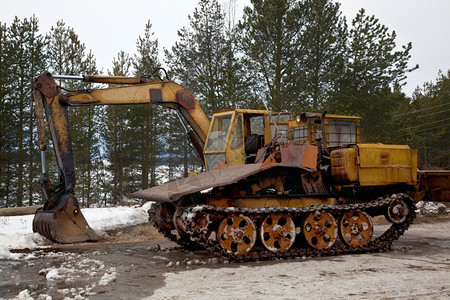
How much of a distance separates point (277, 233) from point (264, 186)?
995mm

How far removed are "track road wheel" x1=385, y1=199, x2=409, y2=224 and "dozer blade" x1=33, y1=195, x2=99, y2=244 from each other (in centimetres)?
696

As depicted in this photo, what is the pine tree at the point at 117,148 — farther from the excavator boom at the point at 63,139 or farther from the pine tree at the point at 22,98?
the excavator boom at the point at 63,139

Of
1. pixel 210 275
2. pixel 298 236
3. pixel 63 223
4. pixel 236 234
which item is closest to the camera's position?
pixel 210 275

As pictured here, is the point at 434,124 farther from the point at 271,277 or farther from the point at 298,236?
the point at 271,277

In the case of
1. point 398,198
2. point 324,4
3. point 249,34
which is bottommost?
point 398,198

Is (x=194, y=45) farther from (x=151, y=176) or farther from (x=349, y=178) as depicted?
(x=349, y=178)

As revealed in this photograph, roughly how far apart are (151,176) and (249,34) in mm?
12701

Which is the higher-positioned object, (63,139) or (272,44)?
(272,44)

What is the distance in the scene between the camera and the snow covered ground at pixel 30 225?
10.7 meters

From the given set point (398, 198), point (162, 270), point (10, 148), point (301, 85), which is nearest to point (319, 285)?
point (162, 270)

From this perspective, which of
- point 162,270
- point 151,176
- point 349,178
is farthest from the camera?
point 151,176

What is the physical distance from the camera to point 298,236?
9.36m

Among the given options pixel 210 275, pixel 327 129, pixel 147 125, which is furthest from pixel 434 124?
pixel 210 275

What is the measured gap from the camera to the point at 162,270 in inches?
303
